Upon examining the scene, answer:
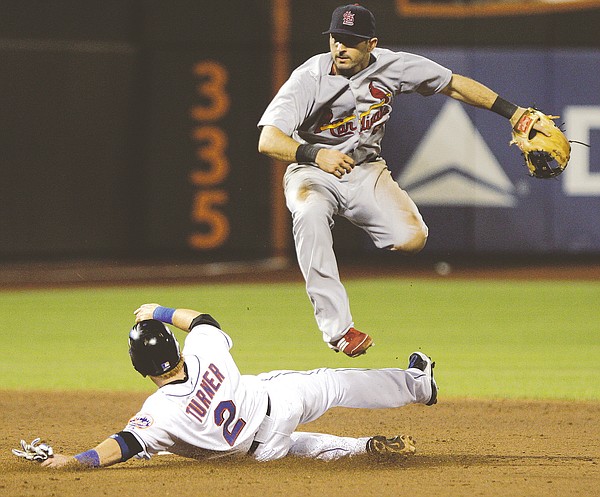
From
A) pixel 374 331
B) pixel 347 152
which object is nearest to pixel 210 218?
pixel 374 331

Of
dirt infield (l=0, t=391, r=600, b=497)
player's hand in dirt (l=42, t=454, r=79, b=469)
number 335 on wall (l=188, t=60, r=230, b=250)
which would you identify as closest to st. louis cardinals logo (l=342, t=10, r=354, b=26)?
dirt infield (l=0, t=391, r=600, b=497)

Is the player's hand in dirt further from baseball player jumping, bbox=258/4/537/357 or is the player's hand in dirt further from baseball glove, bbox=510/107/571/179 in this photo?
baseball glove, bbox=510/107/571/179

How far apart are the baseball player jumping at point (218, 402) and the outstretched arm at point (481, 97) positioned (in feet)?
4.83

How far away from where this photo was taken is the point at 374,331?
34.7ft

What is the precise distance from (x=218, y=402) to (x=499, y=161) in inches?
432

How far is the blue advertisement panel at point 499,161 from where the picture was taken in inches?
601

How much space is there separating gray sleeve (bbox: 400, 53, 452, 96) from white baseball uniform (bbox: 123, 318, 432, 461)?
1.55 metres

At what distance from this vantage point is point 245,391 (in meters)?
5.05

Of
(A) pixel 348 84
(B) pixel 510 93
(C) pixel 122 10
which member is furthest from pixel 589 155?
(A) pixel 348 84

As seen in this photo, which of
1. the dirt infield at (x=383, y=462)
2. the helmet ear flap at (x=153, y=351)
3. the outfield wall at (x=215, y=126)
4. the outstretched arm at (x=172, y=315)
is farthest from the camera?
the outfield wall at (x=215, y=126)

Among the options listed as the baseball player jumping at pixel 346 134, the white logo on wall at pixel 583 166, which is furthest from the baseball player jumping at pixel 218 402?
the white logo on wall at pixel 583 166

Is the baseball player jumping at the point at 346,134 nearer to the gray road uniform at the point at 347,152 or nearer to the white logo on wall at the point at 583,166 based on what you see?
the gray road uniform at the point at 347,152

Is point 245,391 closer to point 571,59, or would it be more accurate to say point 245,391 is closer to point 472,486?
point 472,486

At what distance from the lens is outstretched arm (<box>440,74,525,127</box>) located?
591cm
